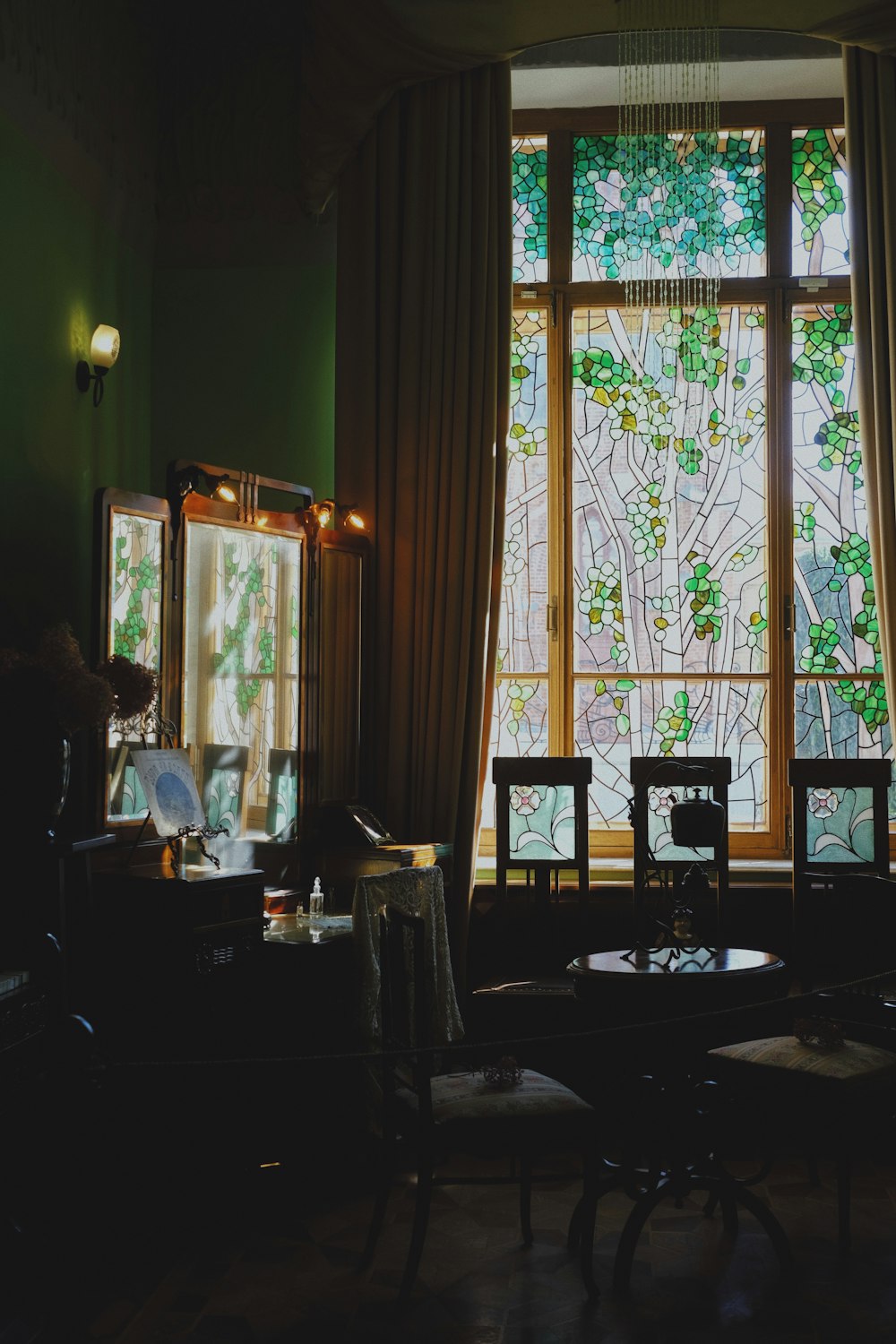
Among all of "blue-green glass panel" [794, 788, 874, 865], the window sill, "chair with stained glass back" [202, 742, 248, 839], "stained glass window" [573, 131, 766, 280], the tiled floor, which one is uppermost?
"stained glass window" [573, 131, 766, 280]

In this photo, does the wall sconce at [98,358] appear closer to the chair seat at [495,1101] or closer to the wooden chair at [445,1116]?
the wooden chair at [445,1116]

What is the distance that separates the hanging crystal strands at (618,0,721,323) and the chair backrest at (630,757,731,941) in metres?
1.94

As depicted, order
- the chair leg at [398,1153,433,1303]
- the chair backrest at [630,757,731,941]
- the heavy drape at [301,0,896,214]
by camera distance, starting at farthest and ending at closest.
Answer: the heavy drape at [301,0,896,214] → the chair backrest at [630,757,731,941] → the chair leg at [398,1153,433,1303]

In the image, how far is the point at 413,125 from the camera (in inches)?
210

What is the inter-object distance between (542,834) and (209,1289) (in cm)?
234

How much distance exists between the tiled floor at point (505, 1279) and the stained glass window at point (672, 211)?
12.4 feet

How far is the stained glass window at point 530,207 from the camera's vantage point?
5.69 meters

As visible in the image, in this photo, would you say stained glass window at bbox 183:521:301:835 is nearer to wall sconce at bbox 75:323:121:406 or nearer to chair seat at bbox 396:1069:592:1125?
wall sconce at bbox 75:323:121:406

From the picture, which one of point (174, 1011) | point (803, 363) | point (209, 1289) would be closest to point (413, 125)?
point (803, 363)

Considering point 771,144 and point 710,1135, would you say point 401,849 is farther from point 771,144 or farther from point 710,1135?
point 771,144

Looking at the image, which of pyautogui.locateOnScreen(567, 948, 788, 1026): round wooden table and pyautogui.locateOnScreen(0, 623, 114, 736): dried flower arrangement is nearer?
pyautogui.locateOnScreen(0, 623, 114, 736): dried flower arrangement

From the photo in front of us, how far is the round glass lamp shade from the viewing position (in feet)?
14.7

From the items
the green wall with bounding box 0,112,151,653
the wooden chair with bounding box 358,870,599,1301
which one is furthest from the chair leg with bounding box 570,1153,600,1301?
the green wall with bounding box 0,112,151,653

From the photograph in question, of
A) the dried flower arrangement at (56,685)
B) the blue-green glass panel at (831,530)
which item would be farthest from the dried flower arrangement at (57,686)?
the blue-green glass panel at (831,530)
